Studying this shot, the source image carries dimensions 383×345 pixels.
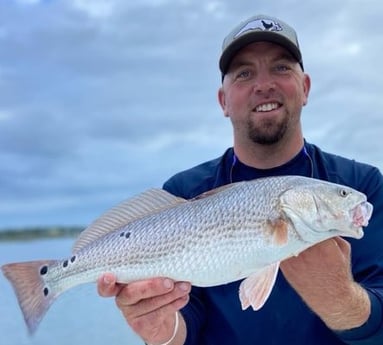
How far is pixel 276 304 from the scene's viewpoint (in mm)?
4133

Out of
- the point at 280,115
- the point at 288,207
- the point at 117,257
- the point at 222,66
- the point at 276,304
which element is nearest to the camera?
the point at 288,207

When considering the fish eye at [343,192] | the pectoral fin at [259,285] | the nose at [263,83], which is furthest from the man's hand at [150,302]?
the nose at [263,83]

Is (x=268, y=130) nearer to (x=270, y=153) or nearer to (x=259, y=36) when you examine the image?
(x=270, y=153)

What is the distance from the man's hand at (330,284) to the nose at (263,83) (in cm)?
133

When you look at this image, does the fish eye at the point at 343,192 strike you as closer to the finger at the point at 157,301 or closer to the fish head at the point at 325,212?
the fish head at the point at 325,212

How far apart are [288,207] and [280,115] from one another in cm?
127

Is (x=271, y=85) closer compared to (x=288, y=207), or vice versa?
(x=288, y=207)

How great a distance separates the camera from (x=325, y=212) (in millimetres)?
3307

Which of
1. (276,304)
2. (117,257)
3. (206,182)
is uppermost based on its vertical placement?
(206,182)

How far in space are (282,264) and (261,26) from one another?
1.82 metres

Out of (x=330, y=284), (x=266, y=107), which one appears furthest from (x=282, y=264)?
(x=266, y=107)

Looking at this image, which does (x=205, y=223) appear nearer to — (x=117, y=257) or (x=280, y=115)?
(x=117, y=257)

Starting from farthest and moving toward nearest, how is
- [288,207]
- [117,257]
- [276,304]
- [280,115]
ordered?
[280,115]
[276,304]
[117,257]
[288,207]

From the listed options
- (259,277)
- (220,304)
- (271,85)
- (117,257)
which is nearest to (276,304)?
(220,304)
